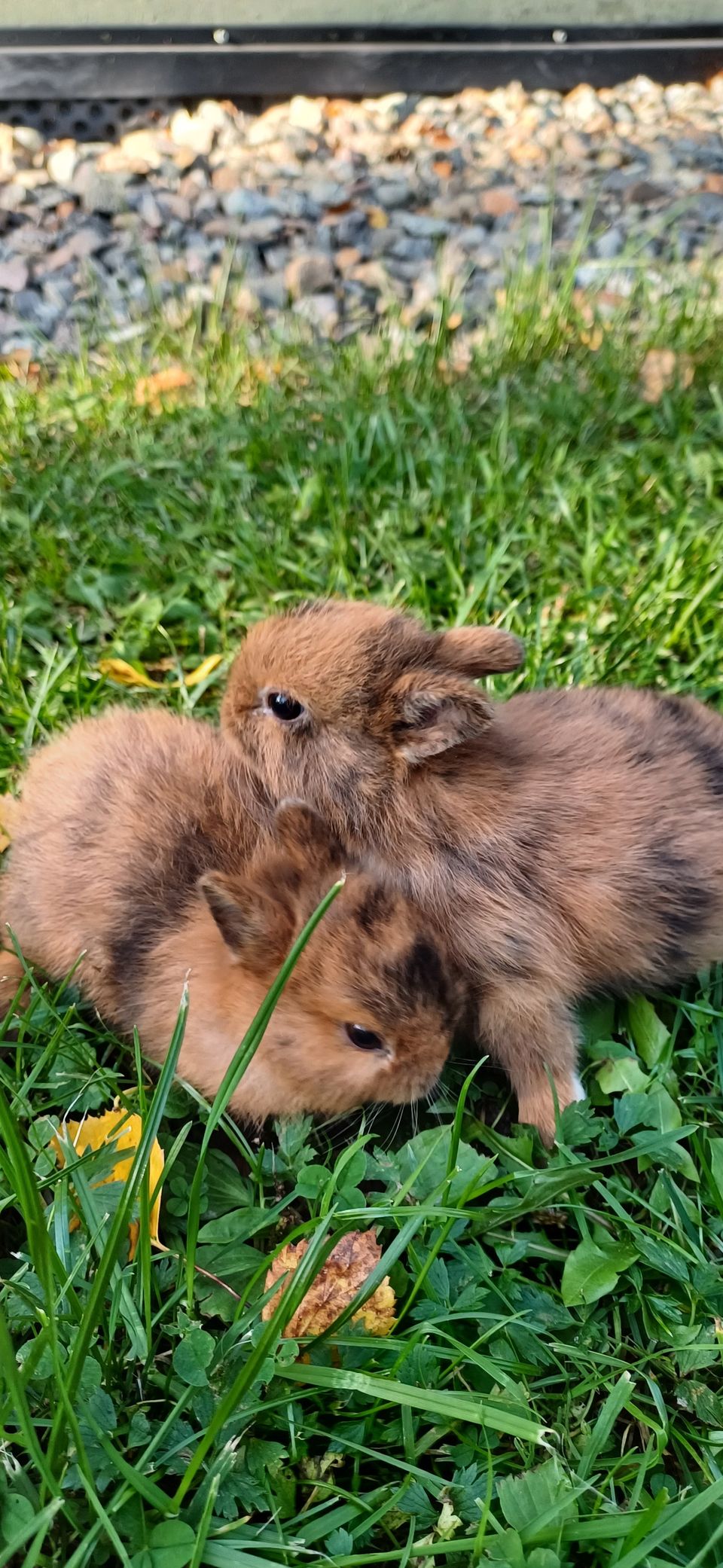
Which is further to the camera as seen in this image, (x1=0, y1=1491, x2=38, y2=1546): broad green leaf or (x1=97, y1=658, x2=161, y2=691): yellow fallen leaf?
(x1=97, y1=658, x2=161, y2=691): yellow fallen leaf

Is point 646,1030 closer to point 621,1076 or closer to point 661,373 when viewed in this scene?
point 621,1076

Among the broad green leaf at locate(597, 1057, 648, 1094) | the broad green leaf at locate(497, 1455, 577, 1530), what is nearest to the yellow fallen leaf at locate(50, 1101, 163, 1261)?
the broad green leaf at locate(497, 1455, 577, 1530)

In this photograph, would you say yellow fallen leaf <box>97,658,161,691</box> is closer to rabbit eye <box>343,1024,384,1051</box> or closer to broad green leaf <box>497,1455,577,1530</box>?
rabbit eye <box>343,1024,384,1051</box>

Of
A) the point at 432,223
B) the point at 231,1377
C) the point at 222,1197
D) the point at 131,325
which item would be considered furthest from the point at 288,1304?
the point at 432,223

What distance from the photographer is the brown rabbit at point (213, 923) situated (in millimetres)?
2367

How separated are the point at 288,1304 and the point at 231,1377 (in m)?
0.28

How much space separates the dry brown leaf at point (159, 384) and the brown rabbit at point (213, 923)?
231 cm

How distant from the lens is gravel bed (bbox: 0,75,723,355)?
5.76m

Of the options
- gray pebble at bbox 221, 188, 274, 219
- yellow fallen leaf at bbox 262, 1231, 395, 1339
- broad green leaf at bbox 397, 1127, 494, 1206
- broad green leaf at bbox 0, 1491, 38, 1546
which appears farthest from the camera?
gray pebble at bbox 221, 188, 274, 219

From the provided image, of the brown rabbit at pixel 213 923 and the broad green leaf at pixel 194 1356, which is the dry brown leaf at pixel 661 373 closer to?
the brown rabbit at pixel 213 923

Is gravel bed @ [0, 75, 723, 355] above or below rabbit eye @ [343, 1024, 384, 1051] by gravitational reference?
above

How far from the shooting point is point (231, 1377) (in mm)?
1994

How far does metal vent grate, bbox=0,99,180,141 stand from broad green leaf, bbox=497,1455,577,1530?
24.1 ft

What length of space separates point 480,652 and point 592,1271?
1.51 meters
